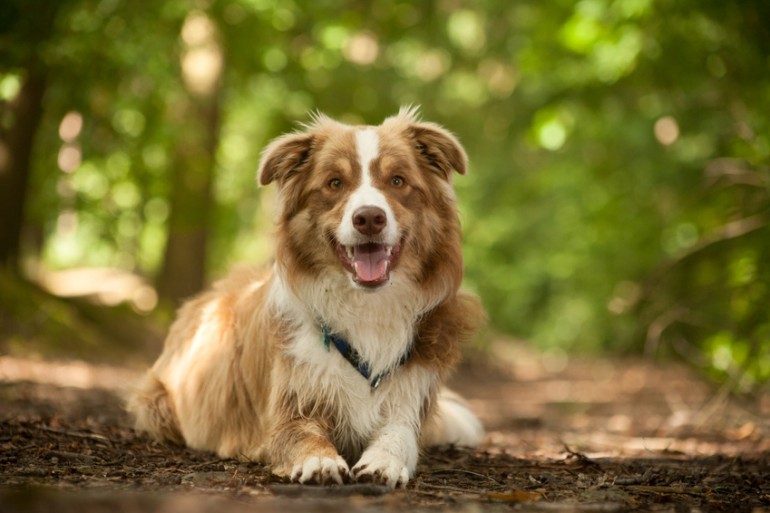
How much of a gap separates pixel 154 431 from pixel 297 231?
6.22 feet

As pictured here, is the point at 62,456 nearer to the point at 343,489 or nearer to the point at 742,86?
the point at 343,489

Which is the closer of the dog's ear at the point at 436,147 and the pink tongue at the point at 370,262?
the pink tongue at the point at 370,262

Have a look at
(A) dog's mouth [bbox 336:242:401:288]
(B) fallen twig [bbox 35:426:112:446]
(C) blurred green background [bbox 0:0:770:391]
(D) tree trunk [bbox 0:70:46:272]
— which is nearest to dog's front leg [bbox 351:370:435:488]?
(A) dog's mouth [bbox 336:242:401:288]

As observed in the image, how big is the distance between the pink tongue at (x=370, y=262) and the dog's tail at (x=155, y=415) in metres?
2.01

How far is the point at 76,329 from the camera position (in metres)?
11.0

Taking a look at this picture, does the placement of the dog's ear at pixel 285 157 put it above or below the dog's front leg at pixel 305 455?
above

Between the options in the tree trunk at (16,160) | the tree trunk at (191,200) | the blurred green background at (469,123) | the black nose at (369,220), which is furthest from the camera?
the tree trunk at (191,200)

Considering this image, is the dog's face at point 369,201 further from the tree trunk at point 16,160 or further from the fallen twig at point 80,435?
the tree trunk at point 16,160

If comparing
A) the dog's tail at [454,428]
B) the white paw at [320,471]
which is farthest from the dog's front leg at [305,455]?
the dog's tail at [454,428]

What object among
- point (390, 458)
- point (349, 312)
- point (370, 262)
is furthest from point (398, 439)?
point (370, 262)

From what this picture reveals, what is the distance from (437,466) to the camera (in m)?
5.06

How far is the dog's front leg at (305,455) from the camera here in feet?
13.4

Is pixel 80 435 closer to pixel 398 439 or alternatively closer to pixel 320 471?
pixel 320 471

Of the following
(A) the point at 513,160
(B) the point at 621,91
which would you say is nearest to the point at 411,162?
(B) the point at 621,91
